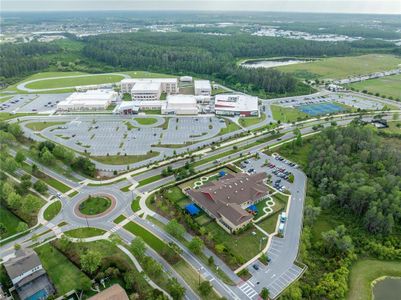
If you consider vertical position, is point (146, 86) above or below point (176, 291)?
above

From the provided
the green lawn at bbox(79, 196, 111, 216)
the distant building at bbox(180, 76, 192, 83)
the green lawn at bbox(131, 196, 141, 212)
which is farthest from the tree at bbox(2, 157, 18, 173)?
the distant building at bbox(180, 76, 192, 83)

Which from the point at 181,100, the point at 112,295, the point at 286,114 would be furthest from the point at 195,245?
the point at 286,114

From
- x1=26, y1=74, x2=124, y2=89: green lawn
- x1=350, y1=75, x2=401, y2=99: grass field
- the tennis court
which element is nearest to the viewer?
the tennis court

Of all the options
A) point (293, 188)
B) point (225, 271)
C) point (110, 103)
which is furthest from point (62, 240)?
point (110, 103)

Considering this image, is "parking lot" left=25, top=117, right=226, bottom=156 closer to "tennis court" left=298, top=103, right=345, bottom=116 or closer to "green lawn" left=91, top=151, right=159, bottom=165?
"green lawn" left=91, top=151, right=159, bottom=165

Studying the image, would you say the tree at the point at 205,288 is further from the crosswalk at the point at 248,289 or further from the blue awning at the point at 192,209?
the blue awning at the point at 192,209

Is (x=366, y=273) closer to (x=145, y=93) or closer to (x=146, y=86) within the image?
(x=145, y=93)

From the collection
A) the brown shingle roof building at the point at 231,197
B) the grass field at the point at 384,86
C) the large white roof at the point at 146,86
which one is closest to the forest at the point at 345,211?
the brown shingle roof building at the point at 231,197
